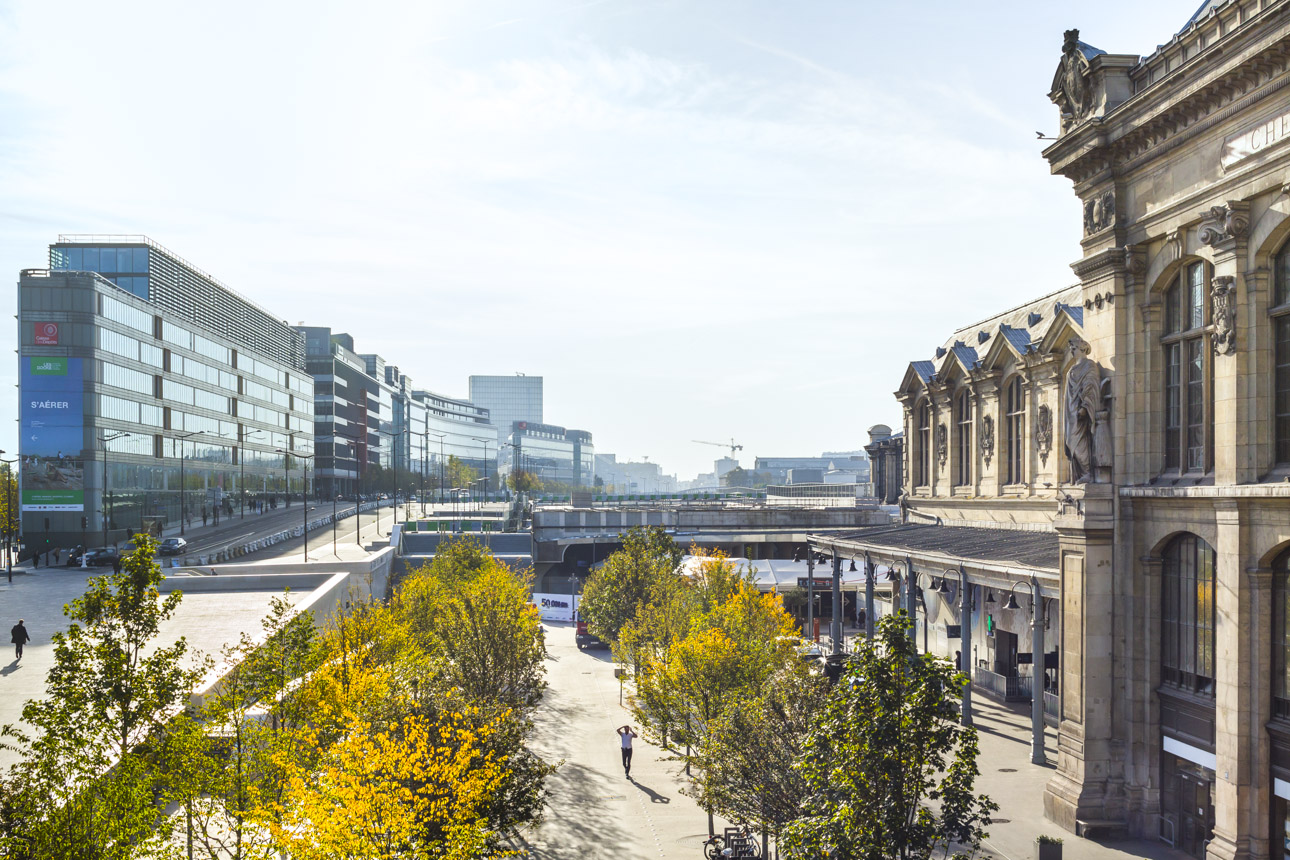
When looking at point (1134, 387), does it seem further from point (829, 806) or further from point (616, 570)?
point (616, 570)

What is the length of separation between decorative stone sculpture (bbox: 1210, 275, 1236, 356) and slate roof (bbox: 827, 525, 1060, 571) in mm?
10171

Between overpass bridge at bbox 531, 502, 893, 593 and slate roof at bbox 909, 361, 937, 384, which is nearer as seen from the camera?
slate roof at bbox 909, 361, 937, 384

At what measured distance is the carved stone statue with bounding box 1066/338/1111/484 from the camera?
2411 centimetres

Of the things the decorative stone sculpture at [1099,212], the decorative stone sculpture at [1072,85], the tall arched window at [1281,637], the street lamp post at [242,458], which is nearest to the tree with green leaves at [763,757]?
the tall arched window at [1281,637]

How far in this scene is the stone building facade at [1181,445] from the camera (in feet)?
63.7

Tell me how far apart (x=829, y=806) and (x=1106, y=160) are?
17.8 m

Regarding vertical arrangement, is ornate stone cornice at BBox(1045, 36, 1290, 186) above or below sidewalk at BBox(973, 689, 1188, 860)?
above

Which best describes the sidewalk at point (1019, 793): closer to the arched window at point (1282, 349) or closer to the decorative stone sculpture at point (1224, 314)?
the arched window at point (1282, 349)

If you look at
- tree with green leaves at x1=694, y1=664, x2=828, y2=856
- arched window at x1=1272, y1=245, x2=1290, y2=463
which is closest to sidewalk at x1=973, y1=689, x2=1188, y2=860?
tree with green leaves at x1=694, y1=664, x2=828, y2=856

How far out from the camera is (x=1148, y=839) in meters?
23.2

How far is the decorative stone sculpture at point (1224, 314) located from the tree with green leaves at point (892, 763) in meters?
10.5

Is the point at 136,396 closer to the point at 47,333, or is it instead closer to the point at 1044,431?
the point at 47,333

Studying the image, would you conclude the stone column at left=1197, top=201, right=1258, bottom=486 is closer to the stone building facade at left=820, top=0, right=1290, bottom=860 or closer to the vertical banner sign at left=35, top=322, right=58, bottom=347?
the stone building facade at left=820, top=0, right=1290, bottom=860

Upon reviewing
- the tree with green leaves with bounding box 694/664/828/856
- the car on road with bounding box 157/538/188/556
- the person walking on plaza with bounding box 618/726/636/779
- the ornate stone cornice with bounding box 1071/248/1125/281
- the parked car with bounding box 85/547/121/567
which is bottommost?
the person walking on plaza with bounding box 618/726/636/779
